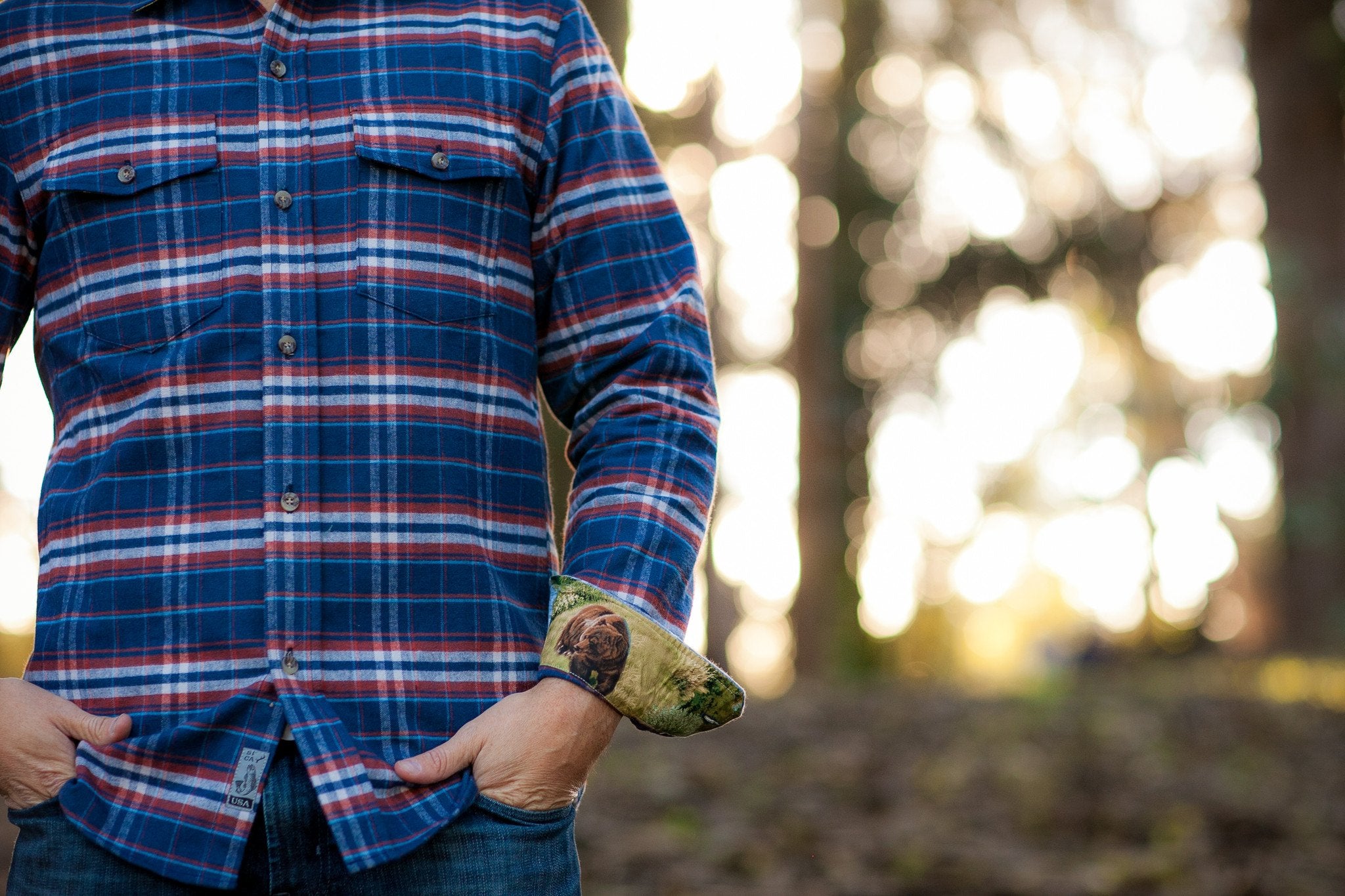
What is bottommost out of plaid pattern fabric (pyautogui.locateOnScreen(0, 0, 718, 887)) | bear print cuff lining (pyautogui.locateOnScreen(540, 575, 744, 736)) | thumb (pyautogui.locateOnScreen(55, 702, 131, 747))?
thumb (pyautogui.locateOnScreen(55, 702, 131, 747))

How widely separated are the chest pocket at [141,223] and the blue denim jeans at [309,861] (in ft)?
1.93

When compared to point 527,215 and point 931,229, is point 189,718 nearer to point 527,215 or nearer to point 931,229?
point 527,215

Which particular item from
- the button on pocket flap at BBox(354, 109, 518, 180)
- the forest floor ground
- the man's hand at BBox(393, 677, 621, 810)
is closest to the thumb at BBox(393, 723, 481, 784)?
the man's hand at BBox(393, 677, 621, 810)

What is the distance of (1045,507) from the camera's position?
25.7m

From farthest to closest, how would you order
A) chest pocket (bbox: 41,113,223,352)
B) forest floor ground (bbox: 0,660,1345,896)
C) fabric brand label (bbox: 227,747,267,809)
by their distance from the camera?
forest floor ground (bbox: 0,660,1345,896)
chest pocket (bbox: 41,113,223,352)
fabric brand label (bbox: 227,747,267,809)

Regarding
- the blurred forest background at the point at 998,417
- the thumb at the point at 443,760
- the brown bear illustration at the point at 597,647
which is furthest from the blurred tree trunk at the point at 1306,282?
the thumb at the point at 443,760

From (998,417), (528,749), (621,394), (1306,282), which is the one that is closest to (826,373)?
(1306,282)

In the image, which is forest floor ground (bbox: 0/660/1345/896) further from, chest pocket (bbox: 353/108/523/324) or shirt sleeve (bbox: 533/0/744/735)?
chest pocket (bbox: 353/108/523/324)

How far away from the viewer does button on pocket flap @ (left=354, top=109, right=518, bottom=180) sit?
1.76 m

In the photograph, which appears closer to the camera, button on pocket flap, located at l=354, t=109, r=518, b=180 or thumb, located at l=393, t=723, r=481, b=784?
thumb, located at l=393, t=723, r=481, b=784

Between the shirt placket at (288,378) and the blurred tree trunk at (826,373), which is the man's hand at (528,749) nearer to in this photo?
the shirt placket at (288,378)

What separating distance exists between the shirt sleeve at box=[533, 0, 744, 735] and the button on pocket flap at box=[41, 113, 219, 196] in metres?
0.46

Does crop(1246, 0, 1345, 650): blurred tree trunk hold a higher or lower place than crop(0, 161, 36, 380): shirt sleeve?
higher

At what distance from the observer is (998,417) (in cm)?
2350
